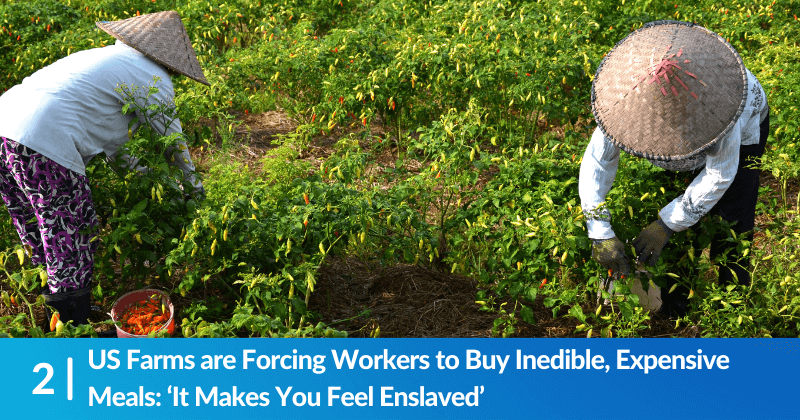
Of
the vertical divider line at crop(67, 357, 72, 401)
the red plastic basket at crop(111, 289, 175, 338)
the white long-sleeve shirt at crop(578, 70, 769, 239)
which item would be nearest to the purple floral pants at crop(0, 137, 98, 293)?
the red plastic basket at crop(111, 289, 175, 338)

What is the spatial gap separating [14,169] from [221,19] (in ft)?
10.3

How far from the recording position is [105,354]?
235 centimetres

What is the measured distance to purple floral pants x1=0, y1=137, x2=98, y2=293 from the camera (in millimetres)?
2668

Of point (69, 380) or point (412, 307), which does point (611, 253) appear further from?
point (69, 380)

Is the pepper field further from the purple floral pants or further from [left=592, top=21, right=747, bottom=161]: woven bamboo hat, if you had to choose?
[left=592, top=21, right=747, bottom=161]: woven bamboo hat

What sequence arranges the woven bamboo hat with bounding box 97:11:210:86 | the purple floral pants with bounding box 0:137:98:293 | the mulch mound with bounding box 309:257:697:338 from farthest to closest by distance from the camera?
the mulch mound with bounding box 309:257:697:338 → the woven bamboo hat with bounding box 97:11:210:86 → the purple floral pants with bounding box 0:137:98:293

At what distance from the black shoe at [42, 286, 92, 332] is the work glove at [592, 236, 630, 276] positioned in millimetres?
2069

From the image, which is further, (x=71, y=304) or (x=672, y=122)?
(x=71, y=304)

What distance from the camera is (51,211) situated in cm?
274

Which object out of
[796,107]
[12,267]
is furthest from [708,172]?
[12,267]

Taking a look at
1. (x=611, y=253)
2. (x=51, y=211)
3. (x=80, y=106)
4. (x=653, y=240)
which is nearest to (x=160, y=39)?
(x=80, y=106)

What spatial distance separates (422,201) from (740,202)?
1.33 m

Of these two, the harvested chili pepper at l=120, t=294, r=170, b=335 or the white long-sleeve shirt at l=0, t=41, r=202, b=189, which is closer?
the white long-sleeve shirt at l=0, t=41, r=202, b=189

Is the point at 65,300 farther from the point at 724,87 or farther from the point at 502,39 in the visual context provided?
the point at 502,39
